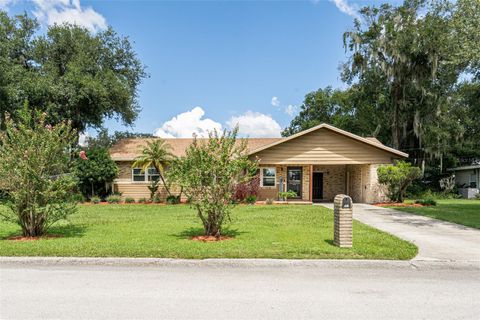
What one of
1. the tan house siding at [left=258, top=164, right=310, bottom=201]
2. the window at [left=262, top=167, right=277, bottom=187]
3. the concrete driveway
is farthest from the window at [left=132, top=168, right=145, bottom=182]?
the concrete driveway

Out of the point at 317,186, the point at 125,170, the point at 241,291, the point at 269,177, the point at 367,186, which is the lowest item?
the point at 241,291

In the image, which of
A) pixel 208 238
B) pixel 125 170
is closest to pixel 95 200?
pixel 125 170

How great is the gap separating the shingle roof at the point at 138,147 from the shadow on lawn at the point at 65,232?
10686 millimetres

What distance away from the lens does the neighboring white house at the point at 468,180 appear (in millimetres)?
26266

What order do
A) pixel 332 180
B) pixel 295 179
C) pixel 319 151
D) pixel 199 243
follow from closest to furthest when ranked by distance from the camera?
1. pixel 199 243
2. pixel 319 151
3. pixel 295 179
4. pixel 332 180

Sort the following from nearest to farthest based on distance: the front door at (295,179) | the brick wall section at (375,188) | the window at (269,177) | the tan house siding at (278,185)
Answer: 1. the brick wall section at (375,188)
2. the tan house siding at (278,185)
3. the window at (269,177)
4. the front door at (295,179)

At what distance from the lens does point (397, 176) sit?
58.1 feet

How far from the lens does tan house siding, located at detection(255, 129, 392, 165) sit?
64.1 ft

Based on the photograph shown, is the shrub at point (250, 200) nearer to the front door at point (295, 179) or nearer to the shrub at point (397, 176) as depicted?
the front door at point (295, 179)

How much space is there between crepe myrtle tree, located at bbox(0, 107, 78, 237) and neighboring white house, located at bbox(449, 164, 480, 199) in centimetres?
2761

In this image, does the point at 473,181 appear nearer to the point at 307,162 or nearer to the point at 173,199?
the point at 307,162

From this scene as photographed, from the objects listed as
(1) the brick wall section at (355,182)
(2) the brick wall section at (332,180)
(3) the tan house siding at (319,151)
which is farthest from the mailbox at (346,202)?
(2) the brick wall section at (332,180)

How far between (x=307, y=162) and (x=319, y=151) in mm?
913

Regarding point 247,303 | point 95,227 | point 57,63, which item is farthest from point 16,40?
point 247,303
